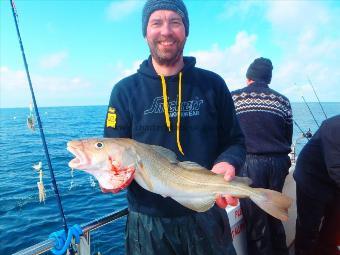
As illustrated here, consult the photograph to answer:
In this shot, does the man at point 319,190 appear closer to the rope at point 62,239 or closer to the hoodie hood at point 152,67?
the hoodie hood at point 152,67

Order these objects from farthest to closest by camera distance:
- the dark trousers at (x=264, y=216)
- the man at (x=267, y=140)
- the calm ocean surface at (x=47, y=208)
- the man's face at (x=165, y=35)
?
the calm ocean surface at (x=47, y=208), the man at (x=267, y=140), the dark trousers at (x=264, y=216), the man's face at (x=165, y=35)

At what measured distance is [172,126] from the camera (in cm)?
310

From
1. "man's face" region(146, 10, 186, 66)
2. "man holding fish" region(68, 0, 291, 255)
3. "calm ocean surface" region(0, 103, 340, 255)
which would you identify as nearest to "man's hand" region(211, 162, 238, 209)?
"man holding fish" region(68, 0, 291, 255)

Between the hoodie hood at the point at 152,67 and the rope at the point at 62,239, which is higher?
the hoodie hood at the point at 152,67

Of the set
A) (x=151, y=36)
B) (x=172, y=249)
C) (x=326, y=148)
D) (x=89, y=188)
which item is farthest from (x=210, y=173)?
(x=89, y=188)

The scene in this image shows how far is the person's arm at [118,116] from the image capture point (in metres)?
3.11

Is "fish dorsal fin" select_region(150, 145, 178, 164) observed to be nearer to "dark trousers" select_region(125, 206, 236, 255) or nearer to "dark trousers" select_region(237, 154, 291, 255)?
"dark trousers" select_region(125, 206, 236, 255)

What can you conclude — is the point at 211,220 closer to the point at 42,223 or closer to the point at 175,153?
the point at 175,153

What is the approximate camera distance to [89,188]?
18.4 meters

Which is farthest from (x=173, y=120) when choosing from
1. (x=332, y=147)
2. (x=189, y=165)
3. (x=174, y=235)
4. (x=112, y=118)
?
(x=332, y=147)

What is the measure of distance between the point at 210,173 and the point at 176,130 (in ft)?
1.78

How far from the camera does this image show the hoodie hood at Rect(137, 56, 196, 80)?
3.24 m

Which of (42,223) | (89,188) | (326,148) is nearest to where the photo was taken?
(326,148)

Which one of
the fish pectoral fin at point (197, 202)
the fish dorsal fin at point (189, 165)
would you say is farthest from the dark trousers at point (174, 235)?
the fish dorsal fin at point (189, 165)
